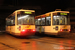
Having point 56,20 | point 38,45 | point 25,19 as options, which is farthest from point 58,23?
point 38,45

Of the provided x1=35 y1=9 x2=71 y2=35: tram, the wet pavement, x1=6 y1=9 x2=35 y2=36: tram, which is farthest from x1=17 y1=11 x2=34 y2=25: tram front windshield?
the wet pavement

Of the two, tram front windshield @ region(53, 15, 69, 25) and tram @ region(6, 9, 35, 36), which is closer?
tram @ region(6, 9, 35, 36)

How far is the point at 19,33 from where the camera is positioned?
593 inches

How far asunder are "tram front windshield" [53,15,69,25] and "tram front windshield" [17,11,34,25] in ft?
9.37

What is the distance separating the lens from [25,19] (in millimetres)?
15453

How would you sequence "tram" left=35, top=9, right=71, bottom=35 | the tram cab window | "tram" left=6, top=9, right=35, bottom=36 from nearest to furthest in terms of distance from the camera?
"tram" left=6, top=9, right=35, bottom=36 < the tram cab window < "tram" left=35, top=9, right=71, bottom=35

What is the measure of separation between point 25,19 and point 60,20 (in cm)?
436

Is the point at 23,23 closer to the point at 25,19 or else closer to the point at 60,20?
the point at 25,19

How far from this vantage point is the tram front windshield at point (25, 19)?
1531cm

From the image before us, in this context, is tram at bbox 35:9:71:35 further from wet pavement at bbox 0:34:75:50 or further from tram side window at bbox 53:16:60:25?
wet pavement at bbox 0:34:75:50

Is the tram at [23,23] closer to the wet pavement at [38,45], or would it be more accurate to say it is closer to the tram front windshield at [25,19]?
the tram front windshield at [25,19]

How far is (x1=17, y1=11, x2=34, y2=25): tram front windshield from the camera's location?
603 inches

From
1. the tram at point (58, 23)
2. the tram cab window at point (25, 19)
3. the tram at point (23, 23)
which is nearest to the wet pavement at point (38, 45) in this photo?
the tram at point (23, 23)

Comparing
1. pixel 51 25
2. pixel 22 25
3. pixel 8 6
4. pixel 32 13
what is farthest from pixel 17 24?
pixel 8 6
